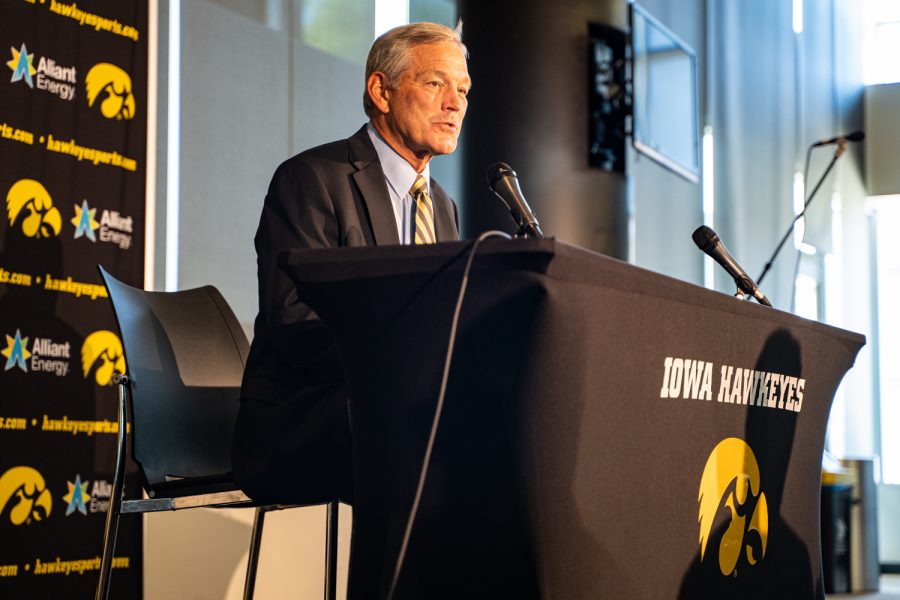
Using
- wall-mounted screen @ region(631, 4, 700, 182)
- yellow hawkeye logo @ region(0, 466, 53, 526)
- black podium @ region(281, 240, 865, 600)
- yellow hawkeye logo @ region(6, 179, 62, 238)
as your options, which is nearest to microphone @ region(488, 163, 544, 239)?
black podium @ region(281, 240, 865, 600)

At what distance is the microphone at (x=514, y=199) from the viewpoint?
62.7 inches

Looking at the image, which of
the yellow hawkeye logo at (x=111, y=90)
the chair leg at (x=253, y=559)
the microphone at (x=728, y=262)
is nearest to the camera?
the microphone at (x=728, y=262)

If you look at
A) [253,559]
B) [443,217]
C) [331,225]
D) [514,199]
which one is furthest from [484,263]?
[253,559]

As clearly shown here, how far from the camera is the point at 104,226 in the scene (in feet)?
9.70

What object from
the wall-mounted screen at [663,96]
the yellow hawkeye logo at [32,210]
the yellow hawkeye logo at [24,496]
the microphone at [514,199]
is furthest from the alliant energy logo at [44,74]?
the wall-mounted screen at [663,96]

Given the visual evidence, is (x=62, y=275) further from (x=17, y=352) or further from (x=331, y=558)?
(x=331, y=558)

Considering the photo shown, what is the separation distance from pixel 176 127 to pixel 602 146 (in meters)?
2.28

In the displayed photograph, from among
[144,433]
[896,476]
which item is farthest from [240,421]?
[896,476]

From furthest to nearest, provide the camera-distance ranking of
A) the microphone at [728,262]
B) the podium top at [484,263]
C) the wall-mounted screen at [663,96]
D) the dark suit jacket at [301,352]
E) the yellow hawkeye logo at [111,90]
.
Result: the wall-mounted screen at [663,96], the yellow hawkeye logo at [111,90], the microphone at [728,262], the dark suit jacket at [301,352], the podium top at [484,263]

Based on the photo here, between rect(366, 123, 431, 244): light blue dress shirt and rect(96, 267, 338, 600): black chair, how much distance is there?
61cm

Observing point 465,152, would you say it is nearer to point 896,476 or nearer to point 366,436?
point 366,436

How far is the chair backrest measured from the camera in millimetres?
2248

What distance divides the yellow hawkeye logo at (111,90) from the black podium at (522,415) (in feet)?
6.26

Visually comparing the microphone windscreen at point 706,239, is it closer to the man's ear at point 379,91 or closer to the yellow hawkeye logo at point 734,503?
the yellow hawkeye logo at point 734,503
